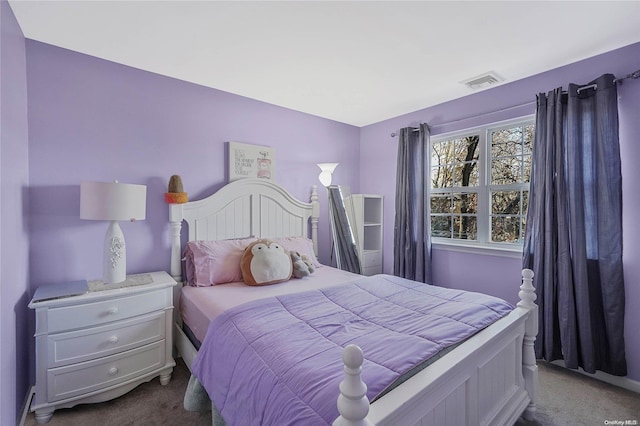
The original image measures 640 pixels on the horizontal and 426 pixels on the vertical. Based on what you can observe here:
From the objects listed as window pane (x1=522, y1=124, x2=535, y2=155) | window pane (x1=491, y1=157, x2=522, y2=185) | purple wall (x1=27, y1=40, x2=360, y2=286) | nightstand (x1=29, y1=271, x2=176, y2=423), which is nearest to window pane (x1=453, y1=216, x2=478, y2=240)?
window pane (x1=491, y1=157, x2=522, y2=185)

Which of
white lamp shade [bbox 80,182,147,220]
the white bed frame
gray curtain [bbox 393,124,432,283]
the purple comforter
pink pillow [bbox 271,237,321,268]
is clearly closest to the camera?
the white bed frame

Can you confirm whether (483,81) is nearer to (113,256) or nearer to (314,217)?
(314,217)

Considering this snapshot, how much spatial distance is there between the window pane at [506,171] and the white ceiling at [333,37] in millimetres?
743

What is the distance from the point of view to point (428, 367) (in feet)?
3.80

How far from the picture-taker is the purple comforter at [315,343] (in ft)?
3.37

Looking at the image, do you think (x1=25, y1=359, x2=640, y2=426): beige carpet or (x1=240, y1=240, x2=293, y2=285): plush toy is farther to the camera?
(x1=240, y1=240, x2=293, y2=285): plush toy

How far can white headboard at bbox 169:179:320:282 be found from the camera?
8.18 ft

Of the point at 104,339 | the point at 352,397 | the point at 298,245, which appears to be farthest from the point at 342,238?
the point at 352,397

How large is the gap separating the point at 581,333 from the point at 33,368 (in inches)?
151

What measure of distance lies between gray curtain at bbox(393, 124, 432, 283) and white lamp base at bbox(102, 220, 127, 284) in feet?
8.59

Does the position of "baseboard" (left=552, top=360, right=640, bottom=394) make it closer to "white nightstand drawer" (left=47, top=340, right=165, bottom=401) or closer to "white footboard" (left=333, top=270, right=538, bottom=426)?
"white footboard" (left=333, top=270, right=538, bottom=426)

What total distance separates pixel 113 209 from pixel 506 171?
10.7 ft

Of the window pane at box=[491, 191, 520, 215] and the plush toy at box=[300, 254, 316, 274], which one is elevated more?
the window pane at box=[491, 191, 520, 215]

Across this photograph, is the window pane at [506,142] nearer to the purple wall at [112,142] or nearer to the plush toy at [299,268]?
the plush toy at [299,268]
